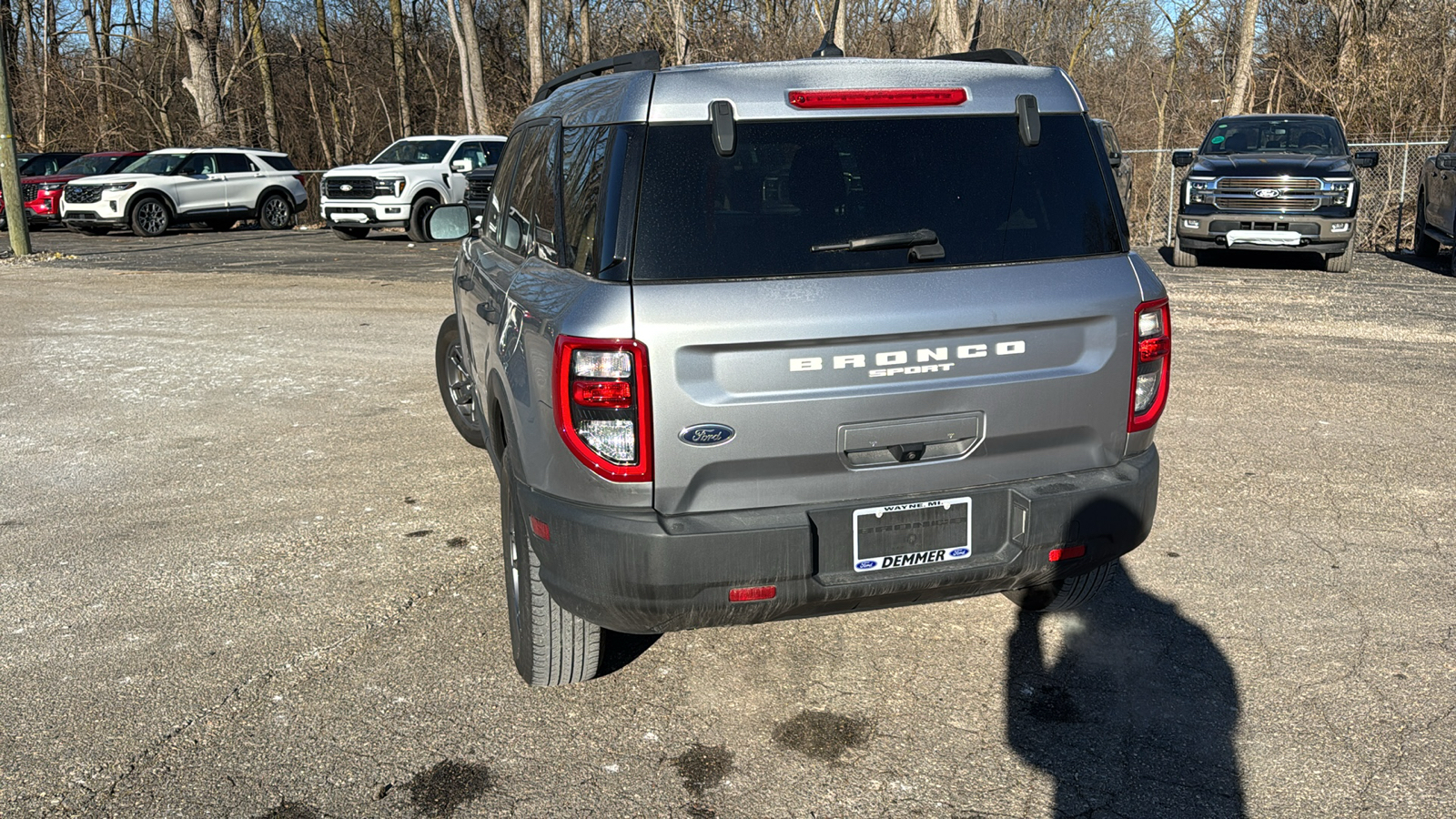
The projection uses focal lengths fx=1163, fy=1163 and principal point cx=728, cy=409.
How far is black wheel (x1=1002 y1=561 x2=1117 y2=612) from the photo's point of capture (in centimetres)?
420

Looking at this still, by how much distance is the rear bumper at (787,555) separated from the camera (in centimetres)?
318

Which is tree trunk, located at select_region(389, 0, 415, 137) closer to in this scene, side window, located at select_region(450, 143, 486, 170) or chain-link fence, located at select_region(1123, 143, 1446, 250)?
side window, located at select_region(450, 143, 486, 170)

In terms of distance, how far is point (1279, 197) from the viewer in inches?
568

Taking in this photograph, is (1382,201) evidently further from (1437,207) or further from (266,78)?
(266,78)

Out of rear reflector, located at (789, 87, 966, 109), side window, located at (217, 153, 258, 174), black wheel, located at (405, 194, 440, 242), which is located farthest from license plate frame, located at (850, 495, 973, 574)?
side window, located at (217, 153, 258, 174)

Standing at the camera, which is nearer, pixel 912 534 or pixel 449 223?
pixel 912 534

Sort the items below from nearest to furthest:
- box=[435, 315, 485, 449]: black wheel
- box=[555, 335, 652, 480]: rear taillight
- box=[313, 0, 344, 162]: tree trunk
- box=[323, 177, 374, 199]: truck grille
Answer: box=[555, 335, 652, 480]: rear taillight < box=[435, 315, 485, 449]: black wheel < box=[323, 177, 374, 199]: truck grille < box=[313, 0, 344, 162]: tree trunk

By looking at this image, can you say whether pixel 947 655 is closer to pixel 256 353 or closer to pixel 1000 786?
pixel 1000 786

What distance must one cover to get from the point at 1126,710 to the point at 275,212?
2608 centimetres

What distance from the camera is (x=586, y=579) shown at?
326cm

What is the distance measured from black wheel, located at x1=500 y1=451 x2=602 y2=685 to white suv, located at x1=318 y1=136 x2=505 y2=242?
18.9m

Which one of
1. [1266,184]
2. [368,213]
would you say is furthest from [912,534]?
[368,213]

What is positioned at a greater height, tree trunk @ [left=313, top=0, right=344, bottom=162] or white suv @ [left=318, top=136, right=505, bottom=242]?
tree trunk @ [left=313, top=0, right=344, bottom=162]

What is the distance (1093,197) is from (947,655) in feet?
5.44
